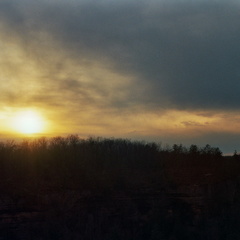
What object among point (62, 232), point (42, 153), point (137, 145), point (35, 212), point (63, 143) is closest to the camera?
point (62, 232)

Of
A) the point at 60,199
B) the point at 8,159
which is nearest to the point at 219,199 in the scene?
the point at 60,199

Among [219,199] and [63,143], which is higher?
[63,143]

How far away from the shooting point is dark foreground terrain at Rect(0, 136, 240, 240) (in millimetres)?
17391

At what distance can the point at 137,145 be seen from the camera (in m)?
27.1

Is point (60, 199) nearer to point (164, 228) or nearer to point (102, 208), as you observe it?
point (102, 208)

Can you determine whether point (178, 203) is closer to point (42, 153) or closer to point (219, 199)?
point (219, 199)

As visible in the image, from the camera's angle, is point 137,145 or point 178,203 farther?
point 137,145

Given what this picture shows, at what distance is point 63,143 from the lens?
24.5 meters

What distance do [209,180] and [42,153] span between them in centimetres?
711

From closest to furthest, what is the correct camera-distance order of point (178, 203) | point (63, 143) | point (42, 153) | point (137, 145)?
point (178, 203), point (42, 153), point (63, 143), point (137, 145)

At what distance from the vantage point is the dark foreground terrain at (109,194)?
17391mm

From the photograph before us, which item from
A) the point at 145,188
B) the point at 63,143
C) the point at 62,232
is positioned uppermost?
the point at 63,143

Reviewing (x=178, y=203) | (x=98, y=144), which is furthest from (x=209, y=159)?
(x=178, y=203)

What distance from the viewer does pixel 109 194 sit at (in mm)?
20328
